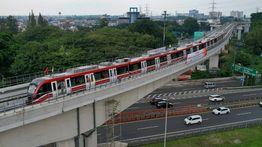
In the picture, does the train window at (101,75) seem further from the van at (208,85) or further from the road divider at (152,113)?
the van at (208,85)

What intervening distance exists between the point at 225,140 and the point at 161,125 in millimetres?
8199

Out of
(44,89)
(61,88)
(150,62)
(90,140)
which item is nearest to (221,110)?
(150,62)

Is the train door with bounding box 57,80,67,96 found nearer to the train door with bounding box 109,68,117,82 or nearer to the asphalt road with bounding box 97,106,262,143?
the train door with bounding box 109,68,117,82

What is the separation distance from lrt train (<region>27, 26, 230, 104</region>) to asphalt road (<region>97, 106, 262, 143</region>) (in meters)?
7.09

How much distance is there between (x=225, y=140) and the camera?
107 ft

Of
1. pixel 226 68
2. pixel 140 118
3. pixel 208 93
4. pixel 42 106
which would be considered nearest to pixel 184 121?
pixel 140 118

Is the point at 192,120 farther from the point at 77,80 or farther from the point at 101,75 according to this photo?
the point at 77,80

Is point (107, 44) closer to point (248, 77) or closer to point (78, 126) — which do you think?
point (248, 77)

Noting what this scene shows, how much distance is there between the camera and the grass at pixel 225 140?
31222 millimetres

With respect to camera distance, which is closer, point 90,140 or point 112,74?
point 90,140

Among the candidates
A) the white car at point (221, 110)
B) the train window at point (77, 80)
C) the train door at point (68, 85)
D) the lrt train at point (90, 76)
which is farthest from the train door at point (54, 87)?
the white car at point (221, 110)

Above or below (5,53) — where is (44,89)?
below

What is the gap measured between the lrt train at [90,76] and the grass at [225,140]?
897 centimetres

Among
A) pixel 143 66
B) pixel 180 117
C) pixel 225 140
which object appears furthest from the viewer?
pixel 180 117
